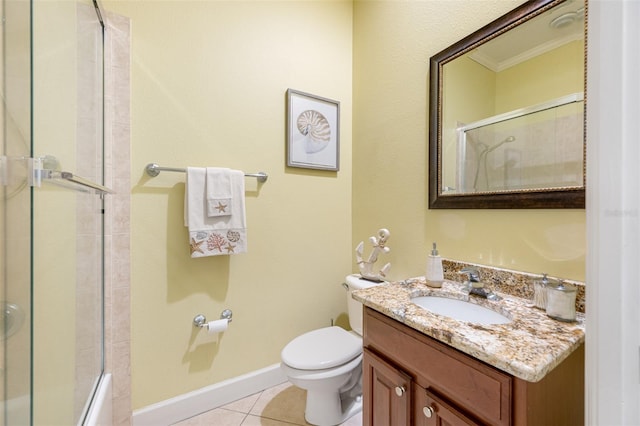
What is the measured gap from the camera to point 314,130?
171 cm

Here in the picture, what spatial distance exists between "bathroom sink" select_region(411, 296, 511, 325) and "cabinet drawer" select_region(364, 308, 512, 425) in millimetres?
225

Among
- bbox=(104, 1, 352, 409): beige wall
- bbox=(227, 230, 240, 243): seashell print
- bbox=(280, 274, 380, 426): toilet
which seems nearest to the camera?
bbox=(280, 274, 380, 426): toilet

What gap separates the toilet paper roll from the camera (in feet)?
4.47

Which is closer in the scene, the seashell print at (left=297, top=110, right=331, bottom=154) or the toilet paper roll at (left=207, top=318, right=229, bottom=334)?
the toilet paper roll at (left=207, top=318, right=229, bottom=334)

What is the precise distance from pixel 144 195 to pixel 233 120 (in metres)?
0.60

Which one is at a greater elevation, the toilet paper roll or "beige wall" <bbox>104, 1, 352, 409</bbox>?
"beige wall" <bbox>104, 1, 352, 409</bbox>

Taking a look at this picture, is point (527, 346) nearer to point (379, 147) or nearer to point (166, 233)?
point (379, 147)

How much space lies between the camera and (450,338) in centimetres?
67

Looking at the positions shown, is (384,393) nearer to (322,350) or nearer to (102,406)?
(322,350)

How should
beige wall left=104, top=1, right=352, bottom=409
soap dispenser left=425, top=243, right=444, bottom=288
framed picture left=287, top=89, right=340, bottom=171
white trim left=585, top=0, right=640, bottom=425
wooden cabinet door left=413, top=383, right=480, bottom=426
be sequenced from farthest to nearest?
framed picture left=287, top=89, right=340, bottom=171 → beige wall left=104, top=1, right=352, bottom=409 → soap dispenser left=425, top=243, right=444, bottom=288 → wooden cabinet door left=413, top=383, right=480, bottom=426 → white trim left=585, top=0, right=640, bottom=425

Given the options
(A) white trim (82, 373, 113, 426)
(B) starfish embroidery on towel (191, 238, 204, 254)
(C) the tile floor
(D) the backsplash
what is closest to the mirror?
(D) the backsplash

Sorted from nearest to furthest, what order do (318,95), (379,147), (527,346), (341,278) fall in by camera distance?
1. (527,346)
2. (379,147)
3. (318,95)
4. (341,278)

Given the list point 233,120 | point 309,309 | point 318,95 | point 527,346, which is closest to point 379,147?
point 318,95

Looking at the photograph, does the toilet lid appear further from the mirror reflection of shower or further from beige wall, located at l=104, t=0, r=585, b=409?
the mirror reflection of shower
